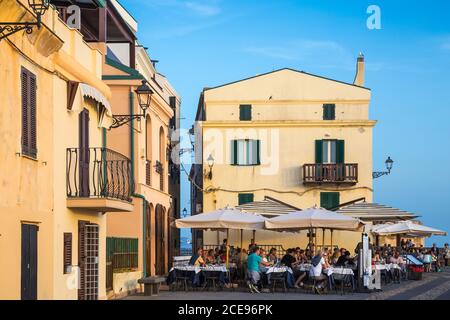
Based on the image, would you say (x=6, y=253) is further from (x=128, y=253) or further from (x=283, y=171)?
(x=283, y=171)

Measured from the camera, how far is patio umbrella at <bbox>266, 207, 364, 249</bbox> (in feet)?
106

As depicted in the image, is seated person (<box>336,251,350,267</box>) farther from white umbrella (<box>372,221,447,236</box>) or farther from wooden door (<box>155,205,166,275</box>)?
white umbrella (<box>372,221,447,236</box>)

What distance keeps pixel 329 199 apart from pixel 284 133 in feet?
13.6

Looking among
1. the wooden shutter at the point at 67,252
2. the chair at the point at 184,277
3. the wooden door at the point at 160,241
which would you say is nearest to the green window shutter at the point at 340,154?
the wooden door at the point at 160,241

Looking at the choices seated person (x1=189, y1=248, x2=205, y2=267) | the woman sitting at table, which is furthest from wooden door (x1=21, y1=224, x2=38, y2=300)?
the woman sitting at table

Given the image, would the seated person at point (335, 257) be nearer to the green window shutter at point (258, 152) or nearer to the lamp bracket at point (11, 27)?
the lamp bracket at point (11, 27)

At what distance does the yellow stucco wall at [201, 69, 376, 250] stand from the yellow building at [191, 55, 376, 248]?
0.05m

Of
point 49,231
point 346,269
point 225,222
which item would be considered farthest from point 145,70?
point 49,231

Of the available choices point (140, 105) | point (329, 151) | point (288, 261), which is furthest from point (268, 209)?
point (329, 151)

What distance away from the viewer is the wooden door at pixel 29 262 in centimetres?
1869

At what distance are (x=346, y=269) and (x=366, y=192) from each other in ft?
71.1

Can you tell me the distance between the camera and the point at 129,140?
3269cm

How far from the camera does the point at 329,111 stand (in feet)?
174

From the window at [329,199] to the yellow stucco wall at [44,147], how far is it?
92.9 feet
